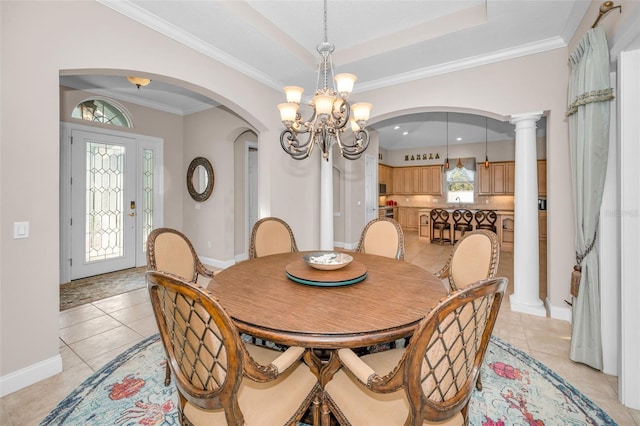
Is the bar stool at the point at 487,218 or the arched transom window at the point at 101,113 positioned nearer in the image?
the arched transom window at the point at 101,113

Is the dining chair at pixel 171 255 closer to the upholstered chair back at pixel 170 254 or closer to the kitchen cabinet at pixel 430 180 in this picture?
the upholstered chair back at pixel 170 254

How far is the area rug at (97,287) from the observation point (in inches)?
140

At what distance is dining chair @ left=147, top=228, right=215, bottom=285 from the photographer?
78.3 inches

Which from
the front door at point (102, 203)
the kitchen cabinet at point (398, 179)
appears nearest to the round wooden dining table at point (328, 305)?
the front door at point (102, 203)

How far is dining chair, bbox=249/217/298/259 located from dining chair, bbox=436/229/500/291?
1.56 m

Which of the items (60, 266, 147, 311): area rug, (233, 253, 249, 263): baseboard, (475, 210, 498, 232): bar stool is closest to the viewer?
(60, 266, 147, 311): area rug

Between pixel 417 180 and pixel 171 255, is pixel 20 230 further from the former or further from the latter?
pixel 417 180

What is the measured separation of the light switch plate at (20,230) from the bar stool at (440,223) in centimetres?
748

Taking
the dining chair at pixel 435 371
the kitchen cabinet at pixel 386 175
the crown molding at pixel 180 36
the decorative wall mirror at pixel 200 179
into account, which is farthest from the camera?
the kitchen cabinet at pixel 386 175

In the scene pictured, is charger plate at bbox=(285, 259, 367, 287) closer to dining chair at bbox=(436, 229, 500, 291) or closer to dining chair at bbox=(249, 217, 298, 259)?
dining chair at bbox=(436, 229, 500, 291)

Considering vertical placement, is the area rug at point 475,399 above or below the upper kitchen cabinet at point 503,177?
below

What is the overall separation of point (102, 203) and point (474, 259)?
17.7ft

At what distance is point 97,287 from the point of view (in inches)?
159

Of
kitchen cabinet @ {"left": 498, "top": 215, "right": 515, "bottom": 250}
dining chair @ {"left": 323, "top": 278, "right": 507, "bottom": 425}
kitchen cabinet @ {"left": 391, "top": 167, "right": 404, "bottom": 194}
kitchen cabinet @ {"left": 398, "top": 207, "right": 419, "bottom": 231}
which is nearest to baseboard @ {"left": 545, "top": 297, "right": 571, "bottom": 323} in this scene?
dining chair @ {"left": 323, "top": 278, "right": 507, "bottom": 425}
